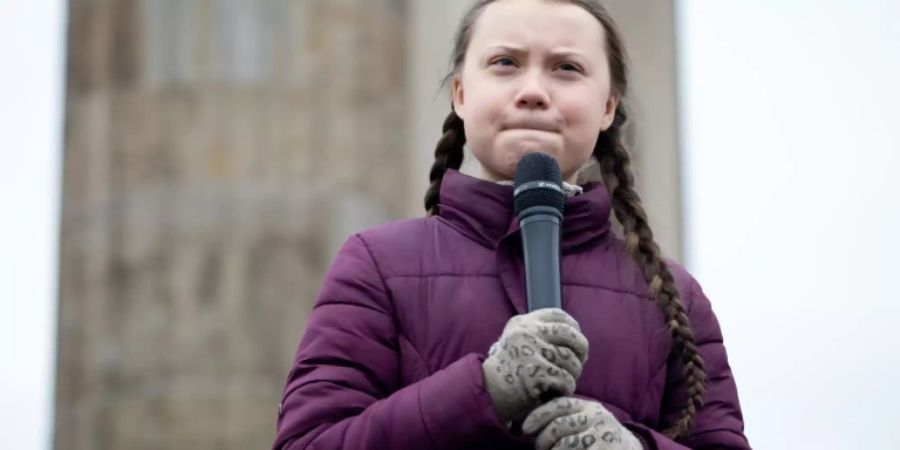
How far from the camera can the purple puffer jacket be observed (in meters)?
3.34

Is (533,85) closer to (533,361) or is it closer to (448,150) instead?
(448,150)

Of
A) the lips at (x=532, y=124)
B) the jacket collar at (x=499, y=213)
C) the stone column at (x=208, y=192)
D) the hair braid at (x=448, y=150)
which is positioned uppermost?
the lips at (x=532, y=124)

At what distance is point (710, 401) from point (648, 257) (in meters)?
0.32

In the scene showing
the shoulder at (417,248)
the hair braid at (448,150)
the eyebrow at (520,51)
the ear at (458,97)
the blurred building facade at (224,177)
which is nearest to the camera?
the shoulder at (417,248)

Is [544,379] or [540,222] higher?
[540,222]

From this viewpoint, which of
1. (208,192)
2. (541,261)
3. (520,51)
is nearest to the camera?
(541,261)

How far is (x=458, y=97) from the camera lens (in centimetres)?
395

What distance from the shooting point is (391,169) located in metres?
6.92

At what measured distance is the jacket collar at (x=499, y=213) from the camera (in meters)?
3.68

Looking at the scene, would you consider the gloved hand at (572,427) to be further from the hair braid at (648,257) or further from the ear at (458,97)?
Result: the ear at (458,97)

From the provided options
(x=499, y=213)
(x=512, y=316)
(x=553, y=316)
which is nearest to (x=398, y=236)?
(x=499, y=213)

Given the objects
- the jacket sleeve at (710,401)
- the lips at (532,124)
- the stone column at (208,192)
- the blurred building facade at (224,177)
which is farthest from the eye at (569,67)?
the stone column at (208,192)

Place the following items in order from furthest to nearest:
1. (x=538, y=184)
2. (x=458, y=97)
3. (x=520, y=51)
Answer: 1. (x=458, y=97)
2. (x=520, y=51)
3. (x=538, y=184)

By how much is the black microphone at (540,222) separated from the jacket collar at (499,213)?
0.44ft
